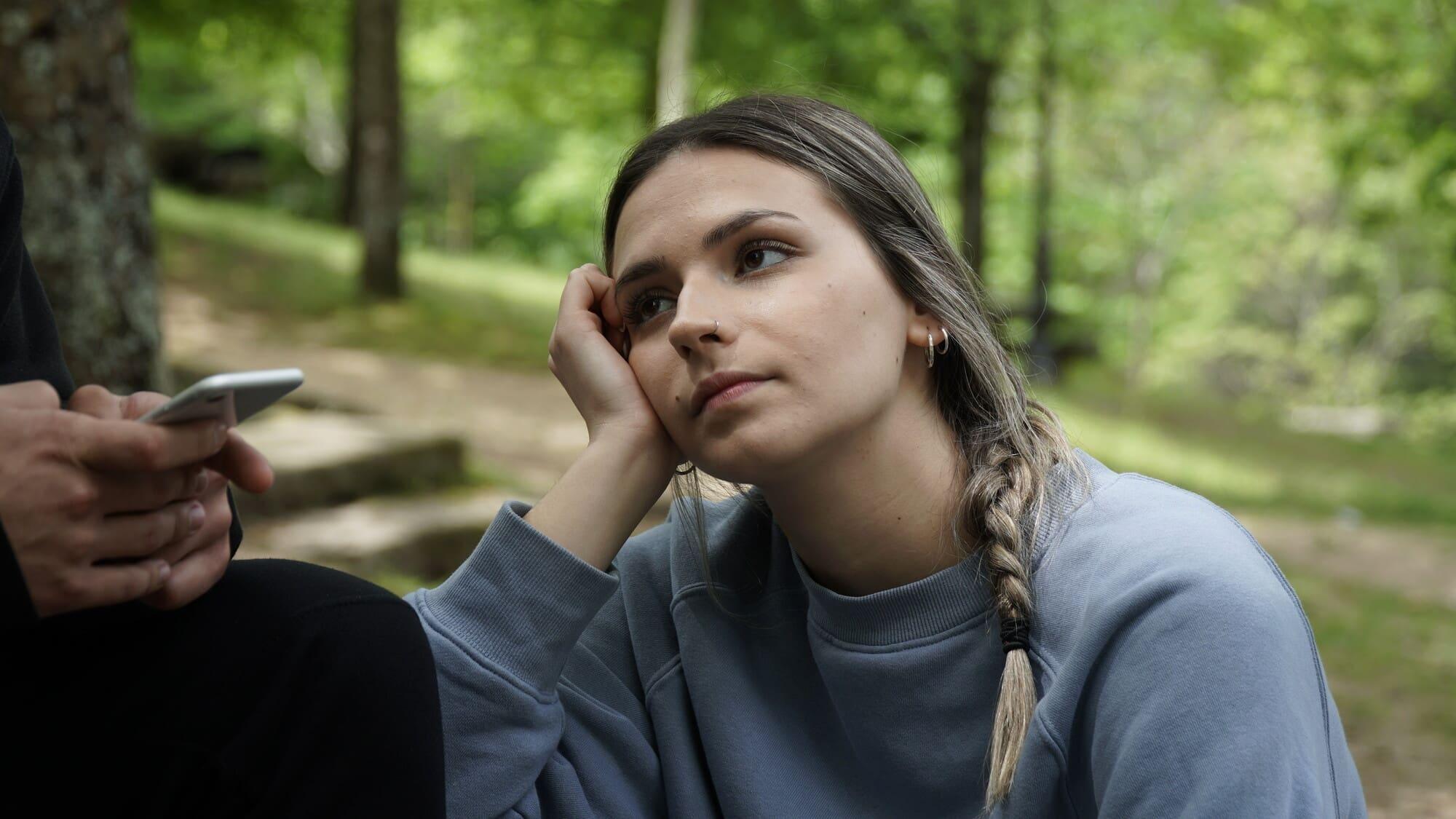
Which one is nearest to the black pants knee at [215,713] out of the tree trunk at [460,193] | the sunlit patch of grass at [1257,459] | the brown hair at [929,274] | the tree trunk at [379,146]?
the brown hair at [929,274]

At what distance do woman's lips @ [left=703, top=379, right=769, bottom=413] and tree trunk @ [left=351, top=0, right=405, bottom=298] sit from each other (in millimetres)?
10664

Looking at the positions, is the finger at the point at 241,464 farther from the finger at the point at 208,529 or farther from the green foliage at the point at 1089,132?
the green foliage at the point at 1089,132

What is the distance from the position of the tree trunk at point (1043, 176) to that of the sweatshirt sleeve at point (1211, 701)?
11451 mm

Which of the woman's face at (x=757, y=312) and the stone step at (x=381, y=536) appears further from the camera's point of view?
the stone step at (x=381, y=536)

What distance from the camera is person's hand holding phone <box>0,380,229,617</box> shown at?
1.22m

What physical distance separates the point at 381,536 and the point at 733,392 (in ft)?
11.5

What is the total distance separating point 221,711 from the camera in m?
1.36

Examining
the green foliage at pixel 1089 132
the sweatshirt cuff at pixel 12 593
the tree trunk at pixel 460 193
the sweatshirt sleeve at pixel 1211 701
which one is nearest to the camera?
the sweatshirt cuff at pixel 12 593

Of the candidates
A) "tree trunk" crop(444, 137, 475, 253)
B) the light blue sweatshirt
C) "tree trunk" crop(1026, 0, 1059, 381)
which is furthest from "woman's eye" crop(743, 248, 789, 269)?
"tree trunk" crop(444, 137, 475, 253)

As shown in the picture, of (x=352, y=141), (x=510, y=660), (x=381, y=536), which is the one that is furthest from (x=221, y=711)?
(x=352, y=141)

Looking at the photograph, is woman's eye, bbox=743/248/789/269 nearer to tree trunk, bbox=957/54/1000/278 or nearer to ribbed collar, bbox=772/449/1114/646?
ribbed collar, bbox=772/449/1114/646

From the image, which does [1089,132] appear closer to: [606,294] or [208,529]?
[606,294]

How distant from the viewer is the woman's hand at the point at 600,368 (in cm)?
204

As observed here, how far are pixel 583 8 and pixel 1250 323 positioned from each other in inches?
672
